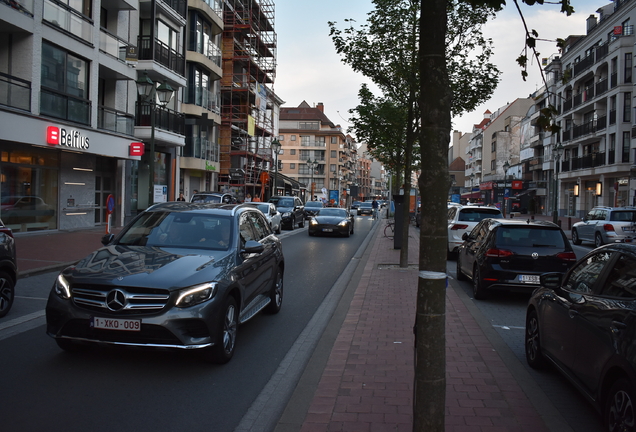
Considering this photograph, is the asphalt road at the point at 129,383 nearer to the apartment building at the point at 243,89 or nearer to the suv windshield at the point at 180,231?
the suv windshield at the point at 180,231

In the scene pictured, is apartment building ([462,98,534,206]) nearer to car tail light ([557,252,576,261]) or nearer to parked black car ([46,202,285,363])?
car tail light ([557,252,576,261])

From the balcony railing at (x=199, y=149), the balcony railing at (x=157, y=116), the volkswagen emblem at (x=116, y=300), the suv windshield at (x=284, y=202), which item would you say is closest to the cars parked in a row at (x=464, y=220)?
the volkswagen emblem at (x=116, y=300)

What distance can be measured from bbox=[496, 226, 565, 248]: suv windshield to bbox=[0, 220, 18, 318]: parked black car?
7.72m

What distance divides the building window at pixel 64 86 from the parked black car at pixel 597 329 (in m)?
18.6

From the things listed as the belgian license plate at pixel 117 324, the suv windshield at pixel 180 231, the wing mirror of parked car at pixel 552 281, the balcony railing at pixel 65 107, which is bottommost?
the belgian license plate at pixel 117 324

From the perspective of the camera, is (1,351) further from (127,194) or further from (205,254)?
(127,194)

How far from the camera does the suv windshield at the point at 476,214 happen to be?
16.8 m

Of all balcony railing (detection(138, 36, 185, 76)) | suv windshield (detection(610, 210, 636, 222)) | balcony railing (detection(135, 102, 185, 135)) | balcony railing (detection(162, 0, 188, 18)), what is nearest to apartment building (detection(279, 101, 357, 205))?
balcony railing (detection(162, 0, 188, 18))

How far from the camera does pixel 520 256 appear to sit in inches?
377

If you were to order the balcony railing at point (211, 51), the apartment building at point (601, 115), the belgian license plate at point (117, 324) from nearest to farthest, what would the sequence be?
1. the belgian license plate at point (117, 324)
2. the balcony railing at point (211, 51)
3. the apartment building at point (601, 115)

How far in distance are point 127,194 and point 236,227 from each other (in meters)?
21.3

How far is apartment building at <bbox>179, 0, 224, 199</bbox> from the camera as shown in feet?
113

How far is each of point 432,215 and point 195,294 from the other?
3003 mm

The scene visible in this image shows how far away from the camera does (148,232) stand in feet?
22.3
